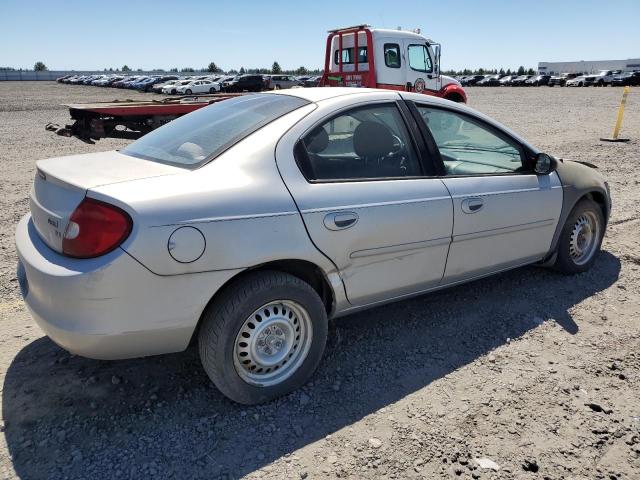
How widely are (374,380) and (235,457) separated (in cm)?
96

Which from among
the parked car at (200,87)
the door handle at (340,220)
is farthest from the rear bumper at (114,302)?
the parked car at (200,87)

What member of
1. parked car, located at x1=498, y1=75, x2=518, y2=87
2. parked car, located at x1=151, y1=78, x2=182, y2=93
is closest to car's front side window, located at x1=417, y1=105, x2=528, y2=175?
parked car, located at x1=151, y1=78, x2=182, y2=93

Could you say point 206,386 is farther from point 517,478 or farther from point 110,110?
point 110,110

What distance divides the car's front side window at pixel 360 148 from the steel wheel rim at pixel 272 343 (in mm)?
743

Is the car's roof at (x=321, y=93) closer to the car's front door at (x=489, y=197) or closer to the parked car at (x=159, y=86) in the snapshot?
the car's front door at (x=489, y=197)

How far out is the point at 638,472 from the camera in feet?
7.74

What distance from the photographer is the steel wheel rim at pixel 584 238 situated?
14.2 ft

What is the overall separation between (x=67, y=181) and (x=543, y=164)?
Result: 125 inches

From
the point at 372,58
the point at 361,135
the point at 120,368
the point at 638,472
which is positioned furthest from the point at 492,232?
the point at 372,58

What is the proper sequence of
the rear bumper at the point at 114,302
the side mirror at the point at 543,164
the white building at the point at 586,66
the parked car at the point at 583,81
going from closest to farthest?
1. the rear bumper at the point at 114,302
2. the side mirror at the point at 543,164
3. the parked car at the point at 583,81
4. the white building at the point at 586,66

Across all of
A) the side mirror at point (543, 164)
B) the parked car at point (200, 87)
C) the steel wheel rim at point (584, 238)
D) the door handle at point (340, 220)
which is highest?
the side mirror at point (543, 164)

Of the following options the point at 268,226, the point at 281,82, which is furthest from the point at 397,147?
the point at 281,82

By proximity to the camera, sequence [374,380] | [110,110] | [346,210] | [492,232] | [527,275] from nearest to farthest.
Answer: [346,210], [374,380], [492,232], [527,275], [110,110]

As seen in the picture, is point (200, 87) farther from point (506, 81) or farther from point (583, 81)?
point (583, 81)
